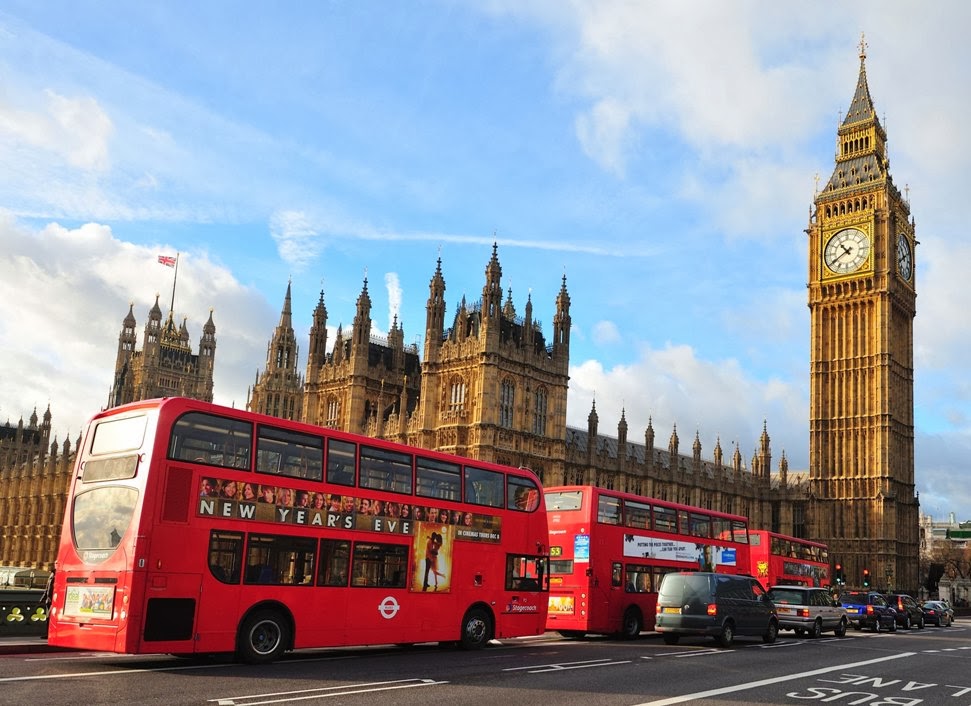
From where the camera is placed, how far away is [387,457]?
64.5 ft

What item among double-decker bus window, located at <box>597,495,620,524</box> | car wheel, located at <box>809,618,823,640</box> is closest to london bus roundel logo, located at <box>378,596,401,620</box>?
double-decker bus window, located at <box>597,495,620,524</box>

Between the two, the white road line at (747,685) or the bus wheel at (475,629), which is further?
the bus wheel at (475,629)

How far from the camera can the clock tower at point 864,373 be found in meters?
85.1

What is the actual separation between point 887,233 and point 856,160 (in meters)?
10.2

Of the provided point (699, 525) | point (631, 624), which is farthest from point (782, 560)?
point (631, 624)

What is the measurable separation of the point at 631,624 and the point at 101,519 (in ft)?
57.3

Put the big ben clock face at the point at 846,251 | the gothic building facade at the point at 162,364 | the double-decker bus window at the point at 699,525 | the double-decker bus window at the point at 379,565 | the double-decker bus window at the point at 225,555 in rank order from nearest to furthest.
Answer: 1. the double-decker bus window at the point at 225,555
2. the double-decker bus window at the point at 379,565
3. the double-decker bus window at the point at 699,525
4. the big ben clock face at the point at 846,251
5. the gothic building facade at the point at 162,364

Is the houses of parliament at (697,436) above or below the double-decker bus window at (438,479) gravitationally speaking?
above

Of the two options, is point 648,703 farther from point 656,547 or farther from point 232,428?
point 656,547

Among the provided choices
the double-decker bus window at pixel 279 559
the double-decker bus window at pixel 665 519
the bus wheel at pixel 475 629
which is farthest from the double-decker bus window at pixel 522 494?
the double-decker bus window at pixel 665 519

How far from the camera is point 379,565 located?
19.3 metres

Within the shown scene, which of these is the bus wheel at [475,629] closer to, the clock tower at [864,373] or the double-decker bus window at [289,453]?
the double-decker bus window at [289,453]

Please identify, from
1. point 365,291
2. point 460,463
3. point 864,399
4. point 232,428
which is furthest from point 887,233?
point 232,428

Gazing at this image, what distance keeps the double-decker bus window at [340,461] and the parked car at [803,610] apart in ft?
60.3
